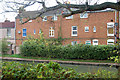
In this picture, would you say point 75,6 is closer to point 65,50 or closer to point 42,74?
point 42,74

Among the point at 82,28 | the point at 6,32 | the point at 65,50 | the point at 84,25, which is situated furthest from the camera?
the point at 82,28

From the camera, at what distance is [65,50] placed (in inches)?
567

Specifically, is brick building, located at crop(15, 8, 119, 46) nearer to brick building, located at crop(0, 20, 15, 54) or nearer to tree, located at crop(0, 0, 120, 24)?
brick building, located at crop(0, 20, 15, 54)

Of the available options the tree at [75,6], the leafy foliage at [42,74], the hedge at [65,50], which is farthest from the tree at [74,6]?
the hedge at [65,50]

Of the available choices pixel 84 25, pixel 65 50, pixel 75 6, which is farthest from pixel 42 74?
pixel 84 25

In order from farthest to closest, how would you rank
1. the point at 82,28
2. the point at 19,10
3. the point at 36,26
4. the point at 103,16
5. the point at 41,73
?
1. the point at 36,26
2. the point at 82,28
3. the point at 103,16
4. the point at 19,10
5. the point at 41,73

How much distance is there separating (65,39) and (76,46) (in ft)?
28.1

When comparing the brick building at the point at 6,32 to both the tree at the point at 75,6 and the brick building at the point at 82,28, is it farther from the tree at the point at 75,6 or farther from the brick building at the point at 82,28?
the brick building at the point at 82,28

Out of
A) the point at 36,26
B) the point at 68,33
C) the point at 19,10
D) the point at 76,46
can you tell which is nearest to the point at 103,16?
the point at 68,33

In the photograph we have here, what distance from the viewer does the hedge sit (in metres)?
13.3

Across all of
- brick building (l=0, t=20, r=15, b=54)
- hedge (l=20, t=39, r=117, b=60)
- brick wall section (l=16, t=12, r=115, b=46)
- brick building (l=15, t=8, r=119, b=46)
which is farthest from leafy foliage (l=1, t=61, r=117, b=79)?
brick wall section (l=16, t=12, r=115, b=46)

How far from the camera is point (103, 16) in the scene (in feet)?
67.2

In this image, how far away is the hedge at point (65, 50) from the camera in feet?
43.6

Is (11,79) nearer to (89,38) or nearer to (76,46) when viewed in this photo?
(76,46)
